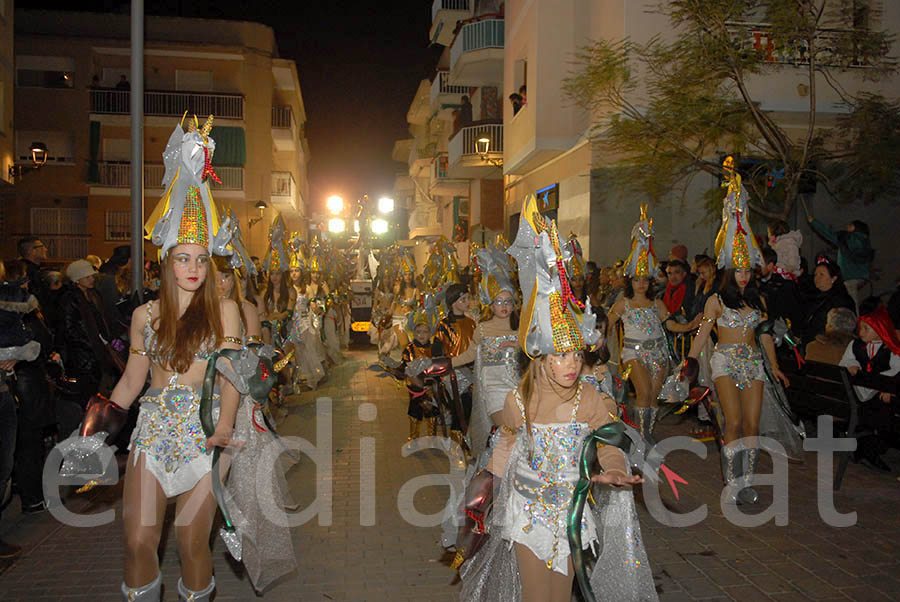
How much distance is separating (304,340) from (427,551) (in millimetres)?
8473

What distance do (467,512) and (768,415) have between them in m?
4.32

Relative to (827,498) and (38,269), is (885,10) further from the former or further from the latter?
(38,269)

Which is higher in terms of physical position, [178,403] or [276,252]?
[276,252]

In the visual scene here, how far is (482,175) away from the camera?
30094mm

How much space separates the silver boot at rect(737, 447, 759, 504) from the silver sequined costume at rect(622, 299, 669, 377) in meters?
1.94

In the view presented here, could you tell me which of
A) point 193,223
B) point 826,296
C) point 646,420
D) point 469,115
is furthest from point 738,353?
point 469,115

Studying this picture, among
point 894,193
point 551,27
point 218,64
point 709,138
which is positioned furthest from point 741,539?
point 218,64

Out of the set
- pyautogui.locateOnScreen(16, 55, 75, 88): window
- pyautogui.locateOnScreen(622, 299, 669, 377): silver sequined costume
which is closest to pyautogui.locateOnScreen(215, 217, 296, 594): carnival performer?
pyautogui.locateOnScreen(622, 299, 669, 377): silver sequined costume

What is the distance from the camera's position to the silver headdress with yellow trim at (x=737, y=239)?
703cm

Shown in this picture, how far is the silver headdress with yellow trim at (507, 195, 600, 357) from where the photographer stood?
3.65 m

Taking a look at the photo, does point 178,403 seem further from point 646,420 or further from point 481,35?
point 481,35

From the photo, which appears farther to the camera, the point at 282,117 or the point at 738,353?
the point at 282,117

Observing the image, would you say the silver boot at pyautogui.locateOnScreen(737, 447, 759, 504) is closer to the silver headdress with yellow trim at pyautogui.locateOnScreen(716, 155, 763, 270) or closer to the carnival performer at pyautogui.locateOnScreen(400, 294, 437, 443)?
the silver headdress with yellow trim at pyautogui.locateOnScreen(716, 155, 763, 270)

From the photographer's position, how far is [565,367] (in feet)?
11.9
